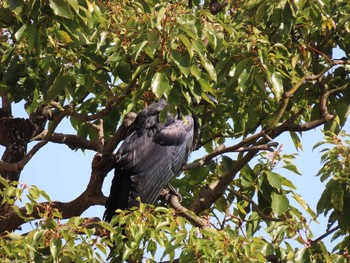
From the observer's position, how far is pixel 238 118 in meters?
8.80

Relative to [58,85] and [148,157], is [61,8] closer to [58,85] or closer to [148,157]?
[58,85]

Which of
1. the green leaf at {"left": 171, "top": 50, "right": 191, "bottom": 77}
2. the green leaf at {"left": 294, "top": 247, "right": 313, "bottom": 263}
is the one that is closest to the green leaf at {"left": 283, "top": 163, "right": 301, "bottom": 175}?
the green leaf at {"left": 294, "top": 247, "right": 313, "bottom": 263}

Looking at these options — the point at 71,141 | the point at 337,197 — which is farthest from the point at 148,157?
the point at 337,197

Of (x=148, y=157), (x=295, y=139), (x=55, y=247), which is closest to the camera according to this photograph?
(x=55, y=247)

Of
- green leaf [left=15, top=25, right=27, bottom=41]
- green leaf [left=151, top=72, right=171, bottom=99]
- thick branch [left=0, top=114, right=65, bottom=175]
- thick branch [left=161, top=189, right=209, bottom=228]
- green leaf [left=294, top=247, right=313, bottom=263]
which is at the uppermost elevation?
green leaf [left=15, top=25, right=27, bottom=41]

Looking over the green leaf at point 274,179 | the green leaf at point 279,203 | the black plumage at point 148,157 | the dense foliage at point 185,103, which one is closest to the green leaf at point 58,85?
the dense foliage at point 185,103

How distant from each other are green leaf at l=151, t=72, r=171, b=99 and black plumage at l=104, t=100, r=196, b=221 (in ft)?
6.02

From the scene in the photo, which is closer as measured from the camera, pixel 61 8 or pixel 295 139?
pixel 61 8

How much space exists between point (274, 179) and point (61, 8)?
95.1 inches

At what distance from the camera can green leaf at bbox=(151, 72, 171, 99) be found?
6.16 m

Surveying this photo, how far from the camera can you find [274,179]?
7562 millimetres

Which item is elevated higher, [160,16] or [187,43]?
[160,16]

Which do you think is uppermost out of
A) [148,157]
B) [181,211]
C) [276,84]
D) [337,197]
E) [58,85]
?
[276,84]

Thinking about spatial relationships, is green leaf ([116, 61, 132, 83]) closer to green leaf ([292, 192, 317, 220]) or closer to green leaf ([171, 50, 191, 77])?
green leaf ([171, 50, 191, 77])
